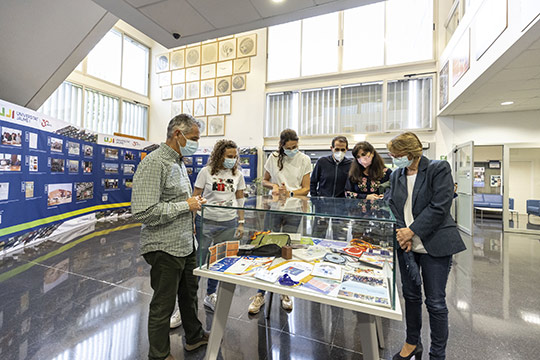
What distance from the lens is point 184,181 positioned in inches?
63.1

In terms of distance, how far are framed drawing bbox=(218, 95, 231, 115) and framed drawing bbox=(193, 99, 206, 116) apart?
653mm

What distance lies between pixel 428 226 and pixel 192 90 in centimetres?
905

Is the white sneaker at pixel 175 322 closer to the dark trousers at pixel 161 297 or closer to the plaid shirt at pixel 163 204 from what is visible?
the dark trousers at pixel 161 297

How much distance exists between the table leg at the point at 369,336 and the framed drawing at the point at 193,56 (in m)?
9.49

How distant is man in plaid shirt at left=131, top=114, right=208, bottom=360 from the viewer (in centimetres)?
133

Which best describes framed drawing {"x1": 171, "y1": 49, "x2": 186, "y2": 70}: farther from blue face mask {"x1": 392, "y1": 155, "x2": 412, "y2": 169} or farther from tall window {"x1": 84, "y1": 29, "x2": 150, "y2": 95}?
blue face mask {"x1": 392, "y1": 155, "x2": 412, "y2": 169}

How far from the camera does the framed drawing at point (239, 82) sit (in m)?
8.17

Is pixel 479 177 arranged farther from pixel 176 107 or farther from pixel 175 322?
pixel 176 107

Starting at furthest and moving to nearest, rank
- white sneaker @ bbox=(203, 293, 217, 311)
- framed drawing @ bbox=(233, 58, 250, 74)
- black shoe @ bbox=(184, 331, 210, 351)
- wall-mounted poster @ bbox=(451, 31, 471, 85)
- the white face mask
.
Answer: framed drawing @ bbox=(233, 58, 250, 74)
wall-mounted poster @ bbox=(451, 31, 471, 85)
the white face mask
white sneaker @ bbox=(203, 293, 217, 311)
black shoe @ bbox=(184, 331, 210, 351)

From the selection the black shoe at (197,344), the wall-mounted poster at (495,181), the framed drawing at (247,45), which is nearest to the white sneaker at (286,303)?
the black shoe at (197,344)

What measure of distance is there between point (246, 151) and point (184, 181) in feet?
20.6

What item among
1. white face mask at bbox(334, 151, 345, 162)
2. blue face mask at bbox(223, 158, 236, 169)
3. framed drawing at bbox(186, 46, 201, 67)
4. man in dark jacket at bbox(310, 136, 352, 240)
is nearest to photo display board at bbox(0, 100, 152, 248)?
framed drawing at bbox(186, 46, 201, 67)

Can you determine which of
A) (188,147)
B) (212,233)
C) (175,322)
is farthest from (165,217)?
(175,322)

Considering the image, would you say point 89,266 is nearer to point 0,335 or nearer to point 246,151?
point 0,335
